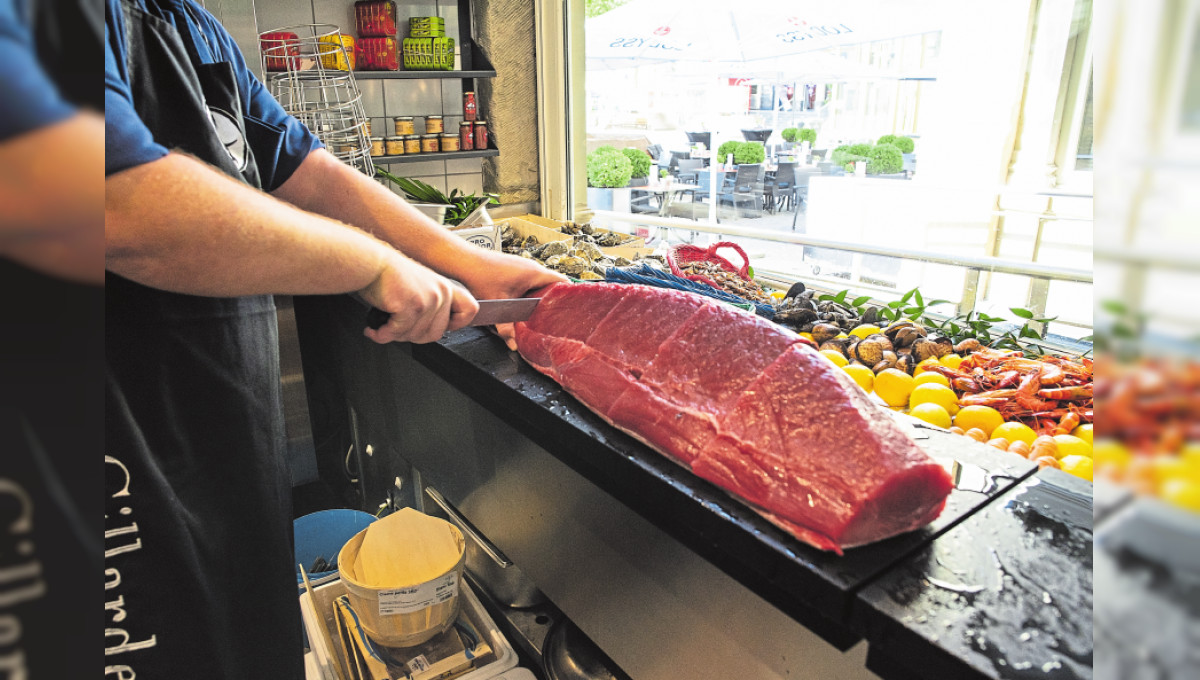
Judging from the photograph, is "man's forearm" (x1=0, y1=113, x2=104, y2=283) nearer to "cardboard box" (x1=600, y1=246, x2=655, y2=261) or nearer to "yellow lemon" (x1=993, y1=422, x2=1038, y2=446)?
"yellow lemon" (x1=993, y1=422, x2=1038, y2=446)

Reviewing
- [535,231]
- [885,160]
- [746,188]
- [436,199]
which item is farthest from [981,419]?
[885,160]

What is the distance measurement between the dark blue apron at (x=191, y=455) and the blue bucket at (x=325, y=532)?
111 centimetres

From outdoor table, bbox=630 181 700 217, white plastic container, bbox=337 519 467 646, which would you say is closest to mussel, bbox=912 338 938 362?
white plastic container, bbox=337 519 467 646

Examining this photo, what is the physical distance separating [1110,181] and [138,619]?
137cm

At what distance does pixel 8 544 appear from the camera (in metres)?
0.13

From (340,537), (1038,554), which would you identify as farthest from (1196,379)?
(340,537)

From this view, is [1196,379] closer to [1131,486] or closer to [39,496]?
[1131,486]

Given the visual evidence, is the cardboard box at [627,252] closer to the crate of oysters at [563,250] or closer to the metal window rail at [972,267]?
the crate of oysters at [563,250]

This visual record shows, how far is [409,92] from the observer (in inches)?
158

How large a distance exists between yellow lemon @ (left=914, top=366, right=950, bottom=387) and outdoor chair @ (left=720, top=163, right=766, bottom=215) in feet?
14.0

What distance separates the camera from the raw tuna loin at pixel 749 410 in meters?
1.00

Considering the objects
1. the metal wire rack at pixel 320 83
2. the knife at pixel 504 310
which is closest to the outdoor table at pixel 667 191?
the metal wire rack at pixel 320 83

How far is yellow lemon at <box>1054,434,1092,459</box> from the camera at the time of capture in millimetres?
1483

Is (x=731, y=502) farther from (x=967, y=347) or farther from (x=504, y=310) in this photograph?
(x=967, y=347)
